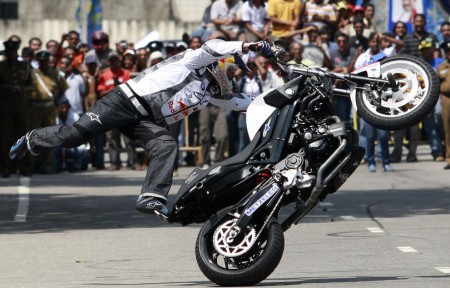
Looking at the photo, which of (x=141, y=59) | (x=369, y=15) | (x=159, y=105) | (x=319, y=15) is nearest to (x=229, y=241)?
(x=159, y=105)

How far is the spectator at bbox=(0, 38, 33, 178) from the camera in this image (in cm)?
2173

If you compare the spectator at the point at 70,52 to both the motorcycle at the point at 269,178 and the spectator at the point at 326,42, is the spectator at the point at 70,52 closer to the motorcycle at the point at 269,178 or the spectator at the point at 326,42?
the spectator at the point at 326,42

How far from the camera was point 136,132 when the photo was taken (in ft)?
33.6

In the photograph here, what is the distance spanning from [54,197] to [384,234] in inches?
248

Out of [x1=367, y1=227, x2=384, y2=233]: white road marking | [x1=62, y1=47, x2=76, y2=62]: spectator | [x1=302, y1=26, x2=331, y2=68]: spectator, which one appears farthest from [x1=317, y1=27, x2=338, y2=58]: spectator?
[x1=367, y1=227, x2=384, y2=233]: white road marking

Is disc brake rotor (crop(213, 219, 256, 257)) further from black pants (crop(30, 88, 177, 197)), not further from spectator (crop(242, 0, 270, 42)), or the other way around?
spectator (crop(242, 0, 270, 42))

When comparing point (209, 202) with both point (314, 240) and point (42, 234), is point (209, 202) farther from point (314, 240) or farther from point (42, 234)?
point (42, 234)

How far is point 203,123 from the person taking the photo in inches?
914

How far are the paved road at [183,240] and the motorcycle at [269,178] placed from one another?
1.05ft

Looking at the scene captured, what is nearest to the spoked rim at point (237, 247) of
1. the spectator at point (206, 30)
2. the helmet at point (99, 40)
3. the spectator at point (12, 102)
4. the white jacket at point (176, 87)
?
the white jacket at point (176, 87)

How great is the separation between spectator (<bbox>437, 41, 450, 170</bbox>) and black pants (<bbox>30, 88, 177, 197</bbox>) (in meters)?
11.8

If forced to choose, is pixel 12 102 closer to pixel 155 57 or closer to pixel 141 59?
pixel 155 57

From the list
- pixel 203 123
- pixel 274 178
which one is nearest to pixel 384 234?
pixel 274 178

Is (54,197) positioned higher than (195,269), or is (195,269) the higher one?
(195,269)
